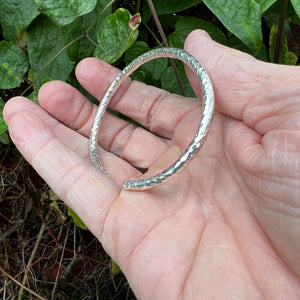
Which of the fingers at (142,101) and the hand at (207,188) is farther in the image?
the fingers at (142,101)

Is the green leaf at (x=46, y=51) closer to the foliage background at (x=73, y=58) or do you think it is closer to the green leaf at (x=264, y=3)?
the foliage background at (x=73, y=58)

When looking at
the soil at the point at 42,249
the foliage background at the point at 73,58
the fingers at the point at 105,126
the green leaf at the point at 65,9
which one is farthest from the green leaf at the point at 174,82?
the soil at the point at 42,249

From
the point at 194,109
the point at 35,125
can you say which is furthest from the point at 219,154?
the point at 35,125

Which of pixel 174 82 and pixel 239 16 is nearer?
pixel 239 16

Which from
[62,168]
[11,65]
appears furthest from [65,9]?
[62,168]

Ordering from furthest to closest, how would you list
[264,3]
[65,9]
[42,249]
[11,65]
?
[42,249]
[11,65]
[65,9]
[264,3]

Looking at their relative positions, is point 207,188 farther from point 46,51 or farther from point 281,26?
point 46,51

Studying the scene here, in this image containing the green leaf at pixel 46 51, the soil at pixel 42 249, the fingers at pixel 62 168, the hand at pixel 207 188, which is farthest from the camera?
the soil at pixel 42 249

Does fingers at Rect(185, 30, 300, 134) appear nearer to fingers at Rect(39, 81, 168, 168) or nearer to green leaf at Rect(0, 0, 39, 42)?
fingers at Rect(39, 81, 168, 168)
